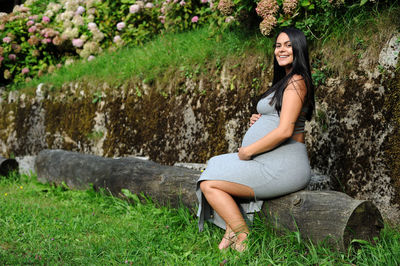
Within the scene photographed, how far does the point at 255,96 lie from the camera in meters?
4.12

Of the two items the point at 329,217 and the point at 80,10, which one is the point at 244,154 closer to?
the point at 329,217

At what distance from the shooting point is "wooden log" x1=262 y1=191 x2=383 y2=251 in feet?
7.89

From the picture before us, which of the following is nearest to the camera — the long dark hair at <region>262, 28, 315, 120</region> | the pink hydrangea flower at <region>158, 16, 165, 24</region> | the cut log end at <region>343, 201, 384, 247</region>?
the cut log end at <region>343, 201, 384, 247</region>

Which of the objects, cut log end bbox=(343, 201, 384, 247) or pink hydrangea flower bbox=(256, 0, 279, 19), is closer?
cut log end bbox=(343, 201, 384, 247)

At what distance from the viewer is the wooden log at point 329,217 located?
7.89ft

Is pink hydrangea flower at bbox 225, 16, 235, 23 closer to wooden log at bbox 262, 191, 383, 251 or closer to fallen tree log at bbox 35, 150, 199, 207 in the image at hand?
fallen tree log at bbox 35, 150, 199, 207

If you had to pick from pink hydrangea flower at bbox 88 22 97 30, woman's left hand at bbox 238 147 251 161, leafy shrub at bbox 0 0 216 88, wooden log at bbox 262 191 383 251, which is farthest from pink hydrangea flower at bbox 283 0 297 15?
pink hydrangea flower at bbox 88 22 97 30

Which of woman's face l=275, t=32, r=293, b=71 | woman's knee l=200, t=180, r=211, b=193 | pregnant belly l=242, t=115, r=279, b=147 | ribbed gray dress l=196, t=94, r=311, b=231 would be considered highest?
woman's face l=275, t=32, r=293, b=71

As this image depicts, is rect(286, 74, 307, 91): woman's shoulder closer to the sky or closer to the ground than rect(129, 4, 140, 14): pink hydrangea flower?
closer to the ground

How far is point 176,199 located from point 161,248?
74cm

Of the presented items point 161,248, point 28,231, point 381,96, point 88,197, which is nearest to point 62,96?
point 88,197

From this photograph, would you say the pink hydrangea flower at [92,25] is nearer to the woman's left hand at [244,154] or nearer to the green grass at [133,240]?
the green grass at [133,240]

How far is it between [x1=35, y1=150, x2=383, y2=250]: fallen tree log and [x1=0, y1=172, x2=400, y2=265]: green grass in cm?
8

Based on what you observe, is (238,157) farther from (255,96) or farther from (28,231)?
(28,231)
